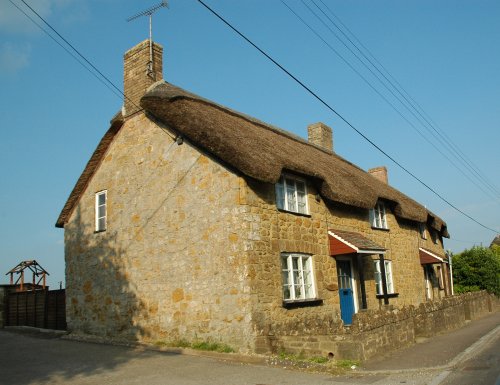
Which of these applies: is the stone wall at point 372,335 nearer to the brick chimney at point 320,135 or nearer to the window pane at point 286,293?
the window pane at point 286,293

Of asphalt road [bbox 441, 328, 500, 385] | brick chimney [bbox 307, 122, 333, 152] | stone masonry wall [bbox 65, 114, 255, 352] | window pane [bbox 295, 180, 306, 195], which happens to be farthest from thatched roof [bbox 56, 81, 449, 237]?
brick chimney [bbox 307, 122, 333, 152]

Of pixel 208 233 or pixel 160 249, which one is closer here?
pixel 208 233

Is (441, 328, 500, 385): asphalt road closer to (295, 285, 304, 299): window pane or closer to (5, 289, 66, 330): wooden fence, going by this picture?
(295, 285, 304, 299): window pane

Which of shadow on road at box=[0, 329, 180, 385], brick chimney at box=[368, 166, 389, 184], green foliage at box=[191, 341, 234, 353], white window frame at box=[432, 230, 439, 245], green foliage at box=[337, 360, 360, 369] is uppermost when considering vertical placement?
brick chimney at box=[368, 166, 389, 184]

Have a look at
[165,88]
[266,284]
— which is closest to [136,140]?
[165,88]

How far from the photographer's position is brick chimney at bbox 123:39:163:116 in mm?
15172

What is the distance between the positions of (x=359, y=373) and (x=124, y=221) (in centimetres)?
839

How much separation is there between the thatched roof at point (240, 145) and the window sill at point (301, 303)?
304cm

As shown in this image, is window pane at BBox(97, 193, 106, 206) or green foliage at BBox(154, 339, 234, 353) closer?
green foliage at BBox(154, 339, 234, 353)

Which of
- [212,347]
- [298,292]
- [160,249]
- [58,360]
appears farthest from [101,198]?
[298,292]

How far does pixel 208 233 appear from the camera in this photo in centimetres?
1227

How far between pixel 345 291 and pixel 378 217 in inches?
190

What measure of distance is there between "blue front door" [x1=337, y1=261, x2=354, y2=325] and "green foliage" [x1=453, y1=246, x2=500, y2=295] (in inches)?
584

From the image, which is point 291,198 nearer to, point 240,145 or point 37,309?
point 240,145
